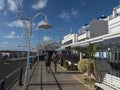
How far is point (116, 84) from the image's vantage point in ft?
34.0

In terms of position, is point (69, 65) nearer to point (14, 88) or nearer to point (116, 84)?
point (14, 88)

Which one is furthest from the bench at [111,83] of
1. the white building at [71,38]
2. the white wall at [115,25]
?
the white building at [71,38]

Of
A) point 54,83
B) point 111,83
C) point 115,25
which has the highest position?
point 115,25

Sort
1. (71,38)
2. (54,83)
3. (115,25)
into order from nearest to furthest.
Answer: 1. (54,83)
2. (115,25)
3. (71,38)

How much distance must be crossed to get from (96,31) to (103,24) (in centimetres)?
211

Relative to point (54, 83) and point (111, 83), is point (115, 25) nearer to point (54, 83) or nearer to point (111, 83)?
point (54, 83)

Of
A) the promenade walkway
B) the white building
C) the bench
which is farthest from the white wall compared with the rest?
the white building

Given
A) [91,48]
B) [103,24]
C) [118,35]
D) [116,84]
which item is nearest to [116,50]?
[91,48]

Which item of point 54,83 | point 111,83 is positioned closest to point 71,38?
point 54,83

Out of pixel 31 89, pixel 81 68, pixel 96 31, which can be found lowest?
pixel 31 89

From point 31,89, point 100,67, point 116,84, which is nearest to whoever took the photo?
point 116,84

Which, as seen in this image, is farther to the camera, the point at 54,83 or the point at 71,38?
the point at 71,38

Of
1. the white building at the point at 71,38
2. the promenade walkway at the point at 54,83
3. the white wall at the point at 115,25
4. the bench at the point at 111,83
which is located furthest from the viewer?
the white building at the point at 71,38

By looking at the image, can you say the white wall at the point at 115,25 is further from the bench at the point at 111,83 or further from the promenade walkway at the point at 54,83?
the bench at the point at 111,83
